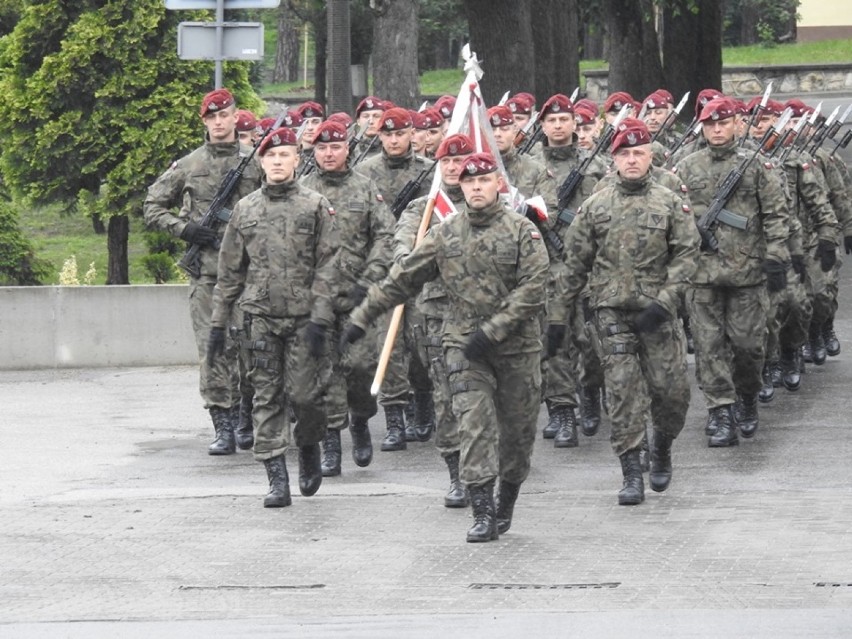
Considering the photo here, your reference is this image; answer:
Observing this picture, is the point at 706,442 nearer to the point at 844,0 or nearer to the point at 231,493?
the point at 231,493

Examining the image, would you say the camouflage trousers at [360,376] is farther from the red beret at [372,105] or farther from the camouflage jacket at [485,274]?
the red beret at [372,105]

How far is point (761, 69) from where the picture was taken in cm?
4669

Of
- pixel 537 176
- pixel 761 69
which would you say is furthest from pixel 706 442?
pixel 761 69

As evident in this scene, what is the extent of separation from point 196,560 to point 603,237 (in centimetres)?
295

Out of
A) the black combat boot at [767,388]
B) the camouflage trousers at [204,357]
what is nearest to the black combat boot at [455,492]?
the camouflage trousers at [204,357]

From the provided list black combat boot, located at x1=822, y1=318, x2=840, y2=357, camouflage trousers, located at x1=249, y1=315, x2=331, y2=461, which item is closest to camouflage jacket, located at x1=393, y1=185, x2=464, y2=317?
camouflage trousers, located at x1=249, y1=315, x2=331, y2=461

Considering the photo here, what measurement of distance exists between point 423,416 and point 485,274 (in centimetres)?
358

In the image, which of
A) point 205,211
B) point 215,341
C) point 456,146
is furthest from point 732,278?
point 215,341

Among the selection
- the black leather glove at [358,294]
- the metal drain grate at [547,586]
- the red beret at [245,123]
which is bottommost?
the metal drain grate at [547,586]

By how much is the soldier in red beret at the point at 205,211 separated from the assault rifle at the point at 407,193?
34.9 inches

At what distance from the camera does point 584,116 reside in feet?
48.8

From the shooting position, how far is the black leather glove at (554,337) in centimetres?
1070

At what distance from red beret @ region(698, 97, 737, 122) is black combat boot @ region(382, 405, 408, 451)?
2.64 metres

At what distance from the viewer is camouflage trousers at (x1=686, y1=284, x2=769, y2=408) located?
1282cm
